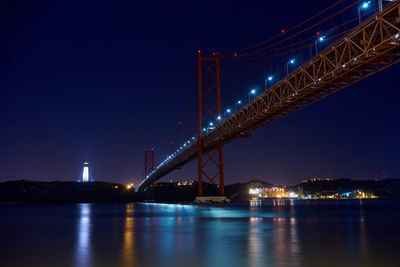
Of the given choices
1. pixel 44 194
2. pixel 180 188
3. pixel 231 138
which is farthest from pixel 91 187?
pixel 231 138

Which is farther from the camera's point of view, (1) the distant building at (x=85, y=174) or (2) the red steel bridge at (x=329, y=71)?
(1) the distant building at (x=85, y=174)

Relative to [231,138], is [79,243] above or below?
below

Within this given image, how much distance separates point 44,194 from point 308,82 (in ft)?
435

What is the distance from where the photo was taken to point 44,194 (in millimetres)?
139000

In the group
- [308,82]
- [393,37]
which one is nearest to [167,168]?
[308,82]

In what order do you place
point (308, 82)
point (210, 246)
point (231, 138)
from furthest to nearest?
point (231, 138), point (308, 82), point (210, 246)

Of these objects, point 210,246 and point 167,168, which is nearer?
point 210,246

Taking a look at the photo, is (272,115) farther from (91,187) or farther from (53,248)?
(91,187)

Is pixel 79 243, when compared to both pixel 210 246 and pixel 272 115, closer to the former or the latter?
pixel 210 246

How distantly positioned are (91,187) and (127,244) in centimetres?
13993

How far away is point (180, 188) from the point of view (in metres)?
145

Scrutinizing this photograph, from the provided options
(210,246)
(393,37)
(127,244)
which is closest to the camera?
(210,246)

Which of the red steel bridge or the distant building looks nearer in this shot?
the red steel bridge

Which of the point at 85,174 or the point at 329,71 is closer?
the point at 329,71
